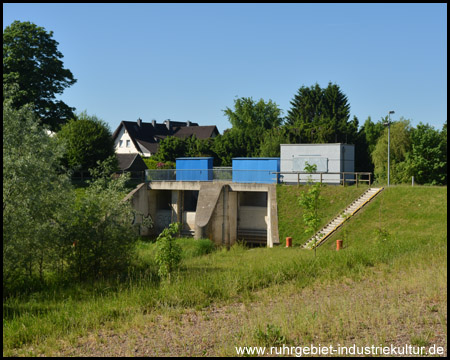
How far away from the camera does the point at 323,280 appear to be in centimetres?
1451

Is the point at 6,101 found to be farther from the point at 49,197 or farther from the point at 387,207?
the point at 387,207

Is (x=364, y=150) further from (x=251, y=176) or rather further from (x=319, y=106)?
(x=251, y=176)

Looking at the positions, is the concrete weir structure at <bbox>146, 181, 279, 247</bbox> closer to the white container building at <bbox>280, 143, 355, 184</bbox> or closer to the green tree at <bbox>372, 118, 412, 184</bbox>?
the white container building at <bbox>280, 143, 355, 184</bbox>

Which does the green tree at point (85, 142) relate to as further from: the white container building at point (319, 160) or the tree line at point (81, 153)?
the white container building at point (319, 160)

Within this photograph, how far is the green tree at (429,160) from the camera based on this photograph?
39.8m

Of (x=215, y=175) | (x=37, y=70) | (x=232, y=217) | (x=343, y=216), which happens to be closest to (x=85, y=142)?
(x=37, y=70)

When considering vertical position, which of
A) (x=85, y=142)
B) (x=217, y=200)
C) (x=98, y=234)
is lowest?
(x=98, y=234)

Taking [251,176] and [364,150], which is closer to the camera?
[251,176]

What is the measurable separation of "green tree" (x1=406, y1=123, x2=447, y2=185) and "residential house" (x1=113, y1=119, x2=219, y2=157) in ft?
126

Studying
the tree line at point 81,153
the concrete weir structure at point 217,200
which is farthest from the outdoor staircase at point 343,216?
the tree line at point 81,153

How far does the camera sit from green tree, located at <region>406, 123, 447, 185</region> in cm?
3980

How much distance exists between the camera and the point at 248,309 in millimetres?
11898

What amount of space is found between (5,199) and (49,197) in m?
1.84

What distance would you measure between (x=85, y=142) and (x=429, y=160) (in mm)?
27940
